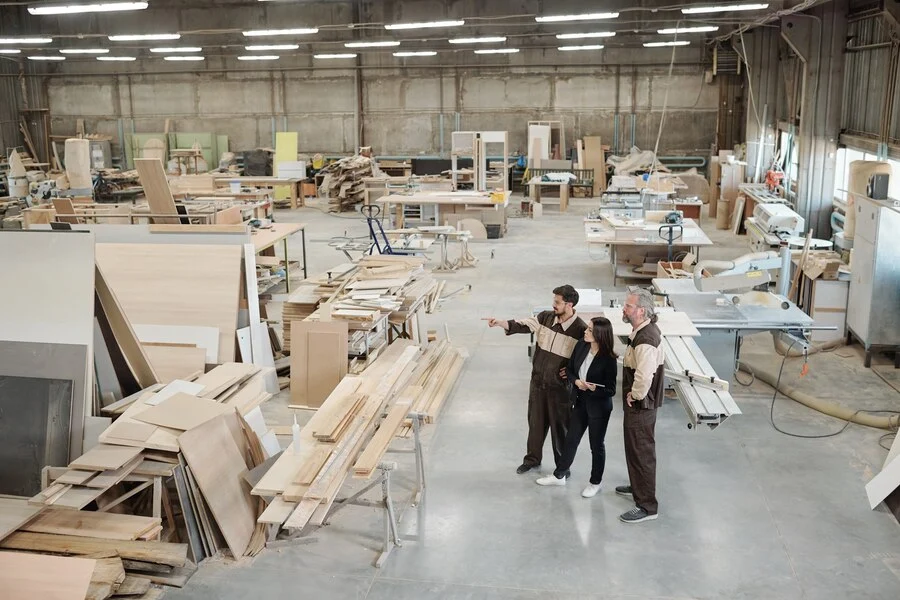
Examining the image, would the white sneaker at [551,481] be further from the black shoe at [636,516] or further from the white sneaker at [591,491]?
the black shoe at [636,516]

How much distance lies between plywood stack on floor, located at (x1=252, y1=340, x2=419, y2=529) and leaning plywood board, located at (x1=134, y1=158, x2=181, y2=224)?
4644mm

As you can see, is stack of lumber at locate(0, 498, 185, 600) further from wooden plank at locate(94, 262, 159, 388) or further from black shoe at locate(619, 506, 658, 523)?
black shoe at locate(619, 506, 658, 523)

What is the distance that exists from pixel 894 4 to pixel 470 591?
1020 cm

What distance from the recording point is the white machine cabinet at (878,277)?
859cm

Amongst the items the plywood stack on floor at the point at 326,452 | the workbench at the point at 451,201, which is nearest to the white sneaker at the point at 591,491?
the plywood stack on floor at the point at 326,452

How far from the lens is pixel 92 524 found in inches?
203

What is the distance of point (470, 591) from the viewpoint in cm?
513

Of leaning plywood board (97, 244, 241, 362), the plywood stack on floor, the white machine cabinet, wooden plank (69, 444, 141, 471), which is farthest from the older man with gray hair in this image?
the white machine cabinet

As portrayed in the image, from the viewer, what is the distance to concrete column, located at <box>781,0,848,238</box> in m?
13.7

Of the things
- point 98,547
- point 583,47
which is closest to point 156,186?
point 98,547

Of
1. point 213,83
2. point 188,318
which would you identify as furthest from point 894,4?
point 213,83

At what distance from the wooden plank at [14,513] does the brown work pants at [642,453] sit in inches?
155

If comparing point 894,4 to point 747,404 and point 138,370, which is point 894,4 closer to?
point 747,404

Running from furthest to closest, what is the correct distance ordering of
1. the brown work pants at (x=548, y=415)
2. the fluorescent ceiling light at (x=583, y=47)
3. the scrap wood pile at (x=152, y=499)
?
the fluorescent ceiling light at (x=583, y=47)
the brown work pants at (x=548, y=415)
the scrap wood pile at (x=152, y=499)
